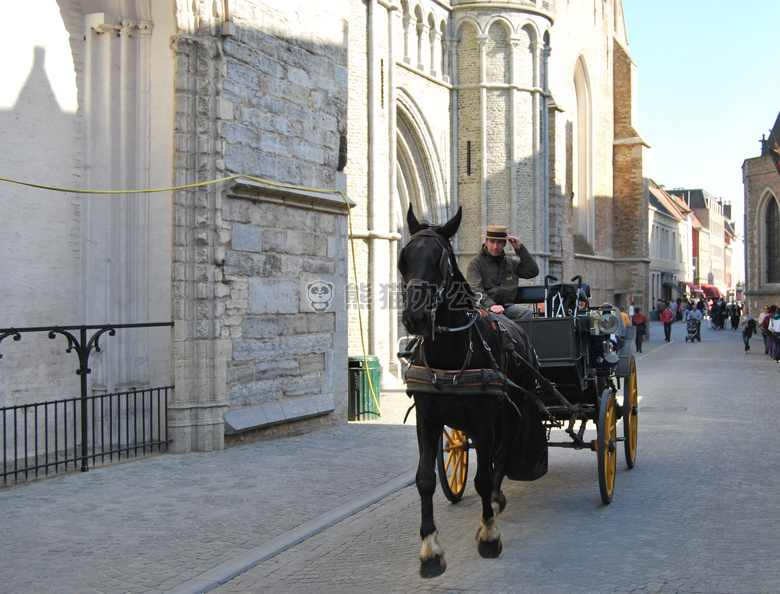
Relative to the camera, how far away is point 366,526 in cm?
607

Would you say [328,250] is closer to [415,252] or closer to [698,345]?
[415,252]

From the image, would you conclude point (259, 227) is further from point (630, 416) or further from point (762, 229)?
point (762, 229)

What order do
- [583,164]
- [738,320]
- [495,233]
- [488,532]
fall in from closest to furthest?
[488,532] < [495,233] < [583,164] < [738,320]

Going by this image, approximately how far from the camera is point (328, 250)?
1068 cm

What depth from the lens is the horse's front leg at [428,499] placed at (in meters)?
4.78

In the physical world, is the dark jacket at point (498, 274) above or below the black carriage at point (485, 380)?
above

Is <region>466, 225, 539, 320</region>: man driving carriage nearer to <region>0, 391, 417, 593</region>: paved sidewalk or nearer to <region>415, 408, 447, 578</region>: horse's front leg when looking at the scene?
<region>0, 391, 417, 593</region>: paved sidewalk

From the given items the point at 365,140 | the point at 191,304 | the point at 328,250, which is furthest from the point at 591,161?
the point at 191,304

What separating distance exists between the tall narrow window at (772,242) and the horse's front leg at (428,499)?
4389 centimetres

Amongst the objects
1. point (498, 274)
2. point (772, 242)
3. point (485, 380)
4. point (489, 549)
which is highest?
point (772, 242)

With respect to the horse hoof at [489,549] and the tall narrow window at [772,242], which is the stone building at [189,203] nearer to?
the horse hoof at [489,549]

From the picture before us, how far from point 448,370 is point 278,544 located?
1780 millimetres

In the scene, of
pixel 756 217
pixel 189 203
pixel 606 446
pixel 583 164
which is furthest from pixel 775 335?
pixel 756 217

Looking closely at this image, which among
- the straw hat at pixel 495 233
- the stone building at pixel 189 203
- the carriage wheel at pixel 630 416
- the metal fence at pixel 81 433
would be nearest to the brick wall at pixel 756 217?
the stone building at pixel 189 203
